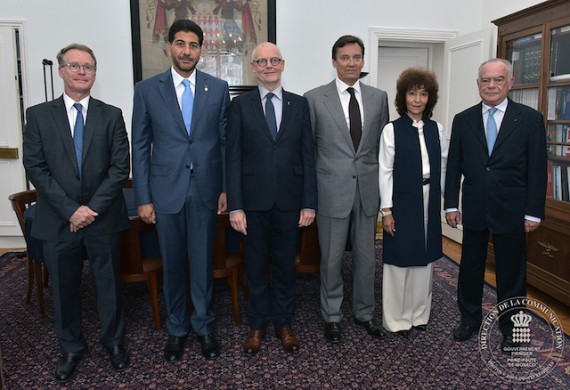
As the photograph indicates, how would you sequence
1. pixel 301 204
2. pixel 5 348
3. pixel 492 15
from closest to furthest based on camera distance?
pixel 301 204 < pixel 5 348 < pixel 492 15

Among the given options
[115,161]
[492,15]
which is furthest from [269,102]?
[492,15]

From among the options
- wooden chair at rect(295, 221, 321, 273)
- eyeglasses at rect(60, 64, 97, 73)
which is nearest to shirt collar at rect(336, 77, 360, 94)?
wooden chair at rect(295, 221, 321, 273)

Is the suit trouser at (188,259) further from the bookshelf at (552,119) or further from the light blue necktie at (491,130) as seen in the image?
the bookshelf at (552,119)

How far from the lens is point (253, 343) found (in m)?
2.44

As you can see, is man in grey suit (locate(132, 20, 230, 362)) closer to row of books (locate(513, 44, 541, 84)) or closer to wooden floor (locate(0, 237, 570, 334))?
wooden floor (locate(0, 237, 570, 334))

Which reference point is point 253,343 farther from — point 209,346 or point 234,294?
point 234,294

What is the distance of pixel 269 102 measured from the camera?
7.70 ft

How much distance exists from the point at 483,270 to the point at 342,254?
0.77 metres

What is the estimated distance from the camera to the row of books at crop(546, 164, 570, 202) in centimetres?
317

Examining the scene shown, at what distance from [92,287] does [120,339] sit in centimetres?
128

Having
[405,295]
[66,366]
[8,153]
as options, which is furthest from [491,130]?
[8,153]

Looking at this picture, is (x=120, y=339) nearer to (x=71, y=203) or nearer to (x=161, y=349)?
(x=161, y=349)

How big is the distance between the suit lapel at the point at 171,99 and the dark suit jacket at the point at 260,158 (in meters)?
0.24

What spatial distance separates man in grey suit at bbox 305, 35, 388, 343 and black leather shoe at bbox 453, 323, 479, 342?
433mm
